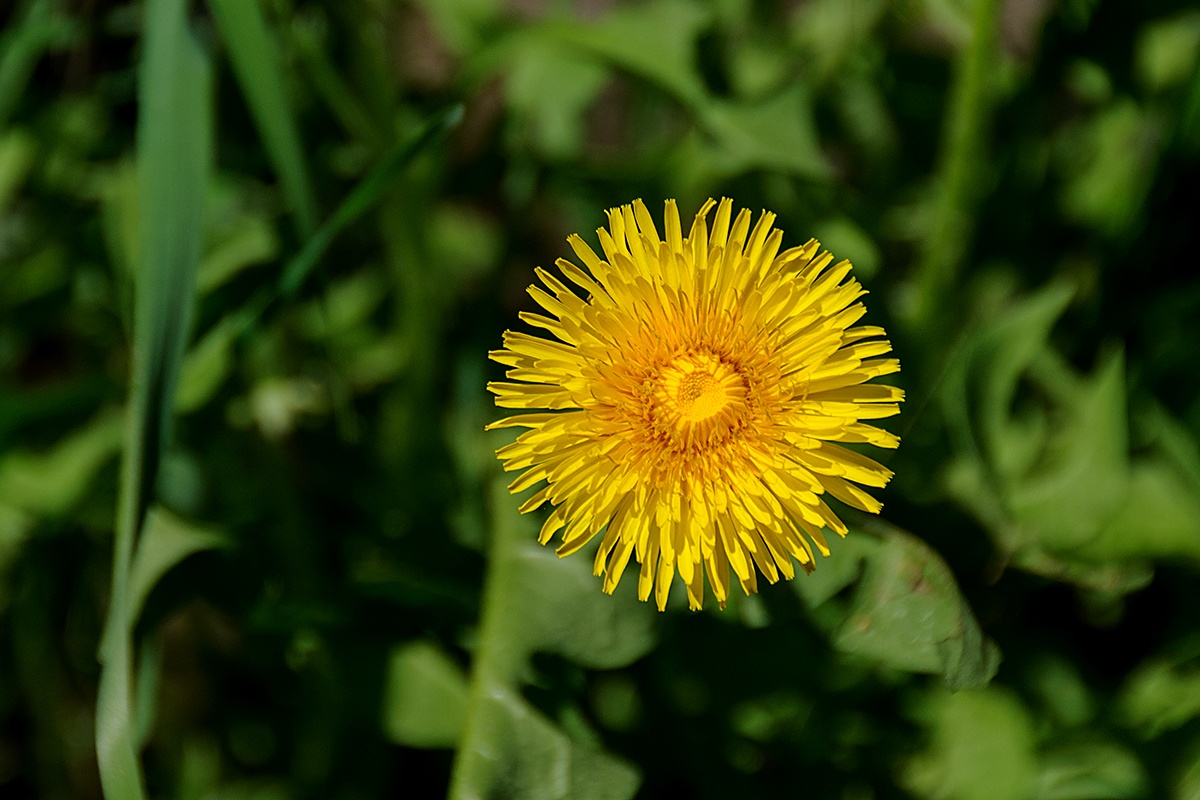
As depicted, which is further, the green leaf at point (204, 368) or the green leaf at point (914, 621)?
the green leaf at point (204, 368)

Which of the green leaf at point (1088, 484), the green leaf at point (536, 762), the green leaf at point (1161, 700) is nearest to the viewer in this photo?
the green leaf at point (536, 762)

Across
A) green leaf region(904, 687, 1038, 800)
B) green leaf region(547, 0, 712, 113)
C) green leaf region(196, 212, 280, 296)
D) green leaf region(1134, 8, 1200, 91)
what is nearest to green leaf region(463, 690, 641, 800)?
green leaf region(904, 687, 1038, 800)

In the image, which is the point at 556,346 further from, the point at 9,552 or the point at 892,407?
the point at 9,552

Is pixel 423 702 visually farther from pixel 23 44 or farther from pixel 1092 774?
pixel 23 44

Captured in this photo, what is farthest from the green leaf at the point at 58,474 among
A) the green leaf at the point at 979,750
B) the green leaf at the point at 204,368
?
the green leaf at the point at 979,750

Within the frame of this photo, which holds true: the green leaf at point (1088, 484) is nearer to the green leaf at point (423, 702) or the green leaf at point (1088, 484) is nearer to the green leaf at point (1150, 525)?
the green leaf at point (1150, 525)
